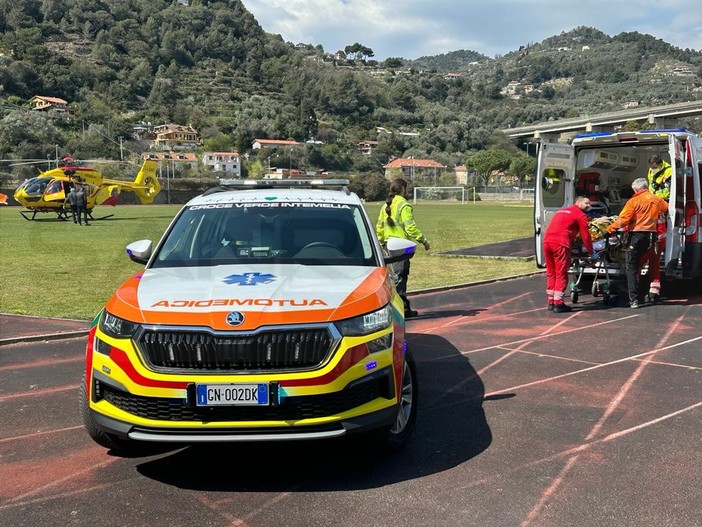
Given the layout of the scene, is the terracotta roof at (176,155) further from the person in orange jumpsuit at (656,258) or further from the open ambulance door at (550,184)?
the person in orange jumpsuit at (656,258)

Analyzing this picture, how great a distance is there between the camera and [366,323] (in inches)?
160

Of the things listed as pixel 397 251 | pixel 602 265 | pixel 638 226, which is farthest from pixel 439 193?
pixel 397 251

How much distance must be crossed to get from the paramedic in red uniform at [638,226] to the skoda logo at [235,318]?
7.92 metres

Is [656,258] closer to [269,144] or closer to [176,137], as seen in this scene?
[269,144]

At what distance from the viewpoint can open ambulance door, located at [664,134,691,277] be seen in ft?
33.5

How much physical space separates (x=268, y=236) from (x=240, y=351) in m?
1.80

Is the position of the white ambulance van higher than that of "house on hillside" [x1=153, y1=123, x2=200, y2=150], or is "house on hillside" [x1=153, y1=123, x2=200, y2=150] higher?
"house on hillside" [x1=153, y1=123, x2=200, y2=150]

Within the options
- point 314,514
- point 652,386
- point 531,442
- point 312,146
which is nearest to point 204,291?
point 314,514

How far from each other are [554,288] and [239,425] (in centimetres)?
720

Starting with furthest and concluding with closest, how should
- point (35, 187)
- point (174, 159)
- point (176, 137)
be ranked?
1. point (176, 137)
2. point (174, 159)
3. point (35, 187)

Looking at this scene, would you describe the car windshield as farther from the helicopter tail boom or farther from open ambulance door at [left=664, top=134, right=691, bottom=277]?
the helicopter tail boom

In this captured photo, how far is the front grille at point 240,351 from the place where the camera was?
151 inches

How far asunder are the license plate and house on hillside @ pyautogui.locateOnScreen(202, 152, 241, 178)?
12220 cm

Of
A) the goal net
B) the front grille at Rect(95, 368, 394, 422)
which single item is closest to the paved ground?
the front grille at Rect(95, 368, 394, 422)
